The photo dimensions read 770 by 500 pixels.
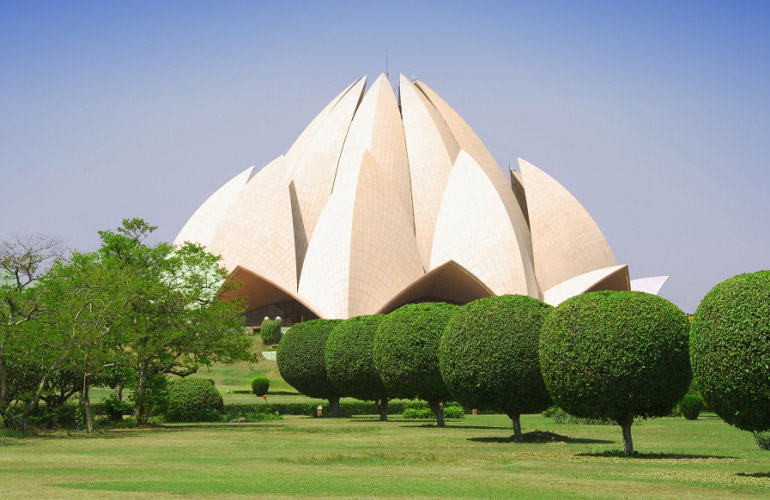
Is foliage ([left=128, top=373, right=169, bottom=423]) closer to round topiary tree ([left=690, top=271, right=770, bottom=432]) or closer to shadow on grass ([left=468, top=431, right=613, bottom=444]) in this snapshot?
shadow on grass ([left=468, top=431, right=613, bottom=444])

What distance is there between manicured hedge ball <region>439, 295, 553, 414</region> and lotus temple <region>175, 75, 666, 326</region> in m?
26.7

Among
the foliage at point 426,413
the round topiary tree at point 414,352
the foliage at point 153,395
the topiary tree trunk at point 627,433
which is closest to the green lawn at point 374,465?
the topiary tree trunk at point 627,433

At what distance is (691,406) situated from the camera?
1093 inches

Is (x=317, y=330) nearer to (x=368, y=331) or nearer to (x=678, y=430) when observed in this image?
(x=368, y=331)

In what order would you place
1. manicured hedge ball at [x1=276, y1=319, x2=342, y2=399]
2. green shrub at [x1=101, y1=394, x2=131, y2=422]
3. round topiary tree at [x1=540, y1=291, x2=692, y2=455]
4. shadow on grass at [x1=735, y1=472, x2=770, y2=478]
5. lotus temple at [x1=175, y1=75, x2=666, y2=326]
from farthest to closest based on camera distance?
lotus temple at [x1=175, y1=75, x2=666, y2=326], manicured hedge ball at [x1=276, y1=319, x2=342, y2=399], green shrub at [x1=101, y1=394, x2=131, y2=422], round topiary tree at [x1=540, y1=291, x2=692, y2=455], shadow on grass at [x1=735, y1=472, x2=770, y2=478]

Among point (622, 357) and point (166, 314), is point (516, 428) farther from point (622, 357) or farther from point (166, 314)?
point (166, 314)

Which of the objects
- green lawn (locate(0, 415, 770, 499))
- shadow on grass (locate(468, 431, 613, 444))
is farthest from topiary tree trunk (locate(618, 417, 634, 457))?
shadow on grass (locate(468, 431, 613, 444))

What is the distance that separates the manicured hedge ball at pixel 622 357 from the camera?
13.9 m

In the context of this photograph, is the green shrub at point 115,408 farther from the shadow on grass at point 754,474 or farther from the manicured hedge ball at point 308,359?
the shadow on grass at point 754,474

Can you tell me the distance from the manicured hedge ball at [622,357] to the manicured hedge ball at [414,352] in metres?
7.08

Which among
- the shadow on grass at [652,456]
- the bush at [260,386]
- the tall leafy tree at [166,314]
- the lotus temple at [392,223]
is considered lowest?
the shadow on grass at [652,456]

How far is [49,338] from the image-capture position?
18766mm

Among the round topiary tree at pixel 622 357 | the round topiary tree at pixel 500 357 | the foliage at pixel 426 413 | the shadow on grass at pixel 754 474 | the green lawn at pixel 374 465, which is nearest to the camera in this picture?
the green lawn at pixel 374 465

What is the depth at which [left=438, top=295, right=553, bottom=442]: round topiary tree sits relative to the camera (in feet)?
56.1
